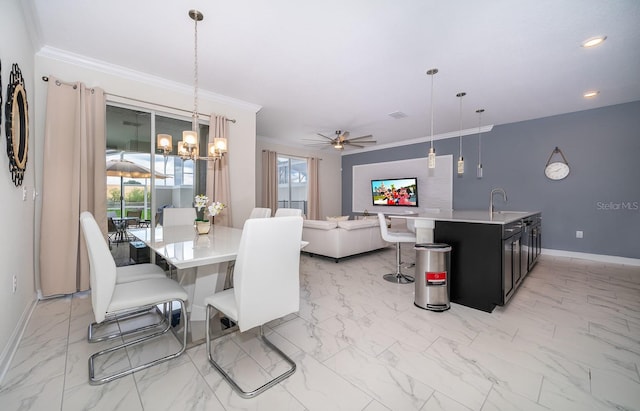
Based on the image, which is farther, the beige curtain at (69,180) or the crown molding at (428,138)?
the crown molding at (428,138)

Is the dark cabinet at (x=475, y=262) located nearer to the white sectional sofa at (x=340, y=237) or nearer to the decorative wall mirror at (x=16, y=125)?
the white sectional sofa at (x=340, y=237)

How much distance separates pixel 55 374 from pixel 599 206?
23.1 ft

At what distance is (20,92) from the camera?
6.70 feet

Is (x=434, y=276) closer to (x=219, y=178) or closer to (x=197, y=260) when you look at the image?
(x=197, y=260)

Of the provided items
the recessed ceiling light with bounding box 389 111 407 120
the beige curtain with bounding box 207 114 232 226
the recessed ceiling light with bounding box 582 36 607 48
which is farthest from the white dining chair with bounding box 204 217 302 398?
the recessed ceiling light with bounding box 389 111 407 120

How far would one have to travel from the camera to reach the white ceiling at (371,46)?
7.23 feet

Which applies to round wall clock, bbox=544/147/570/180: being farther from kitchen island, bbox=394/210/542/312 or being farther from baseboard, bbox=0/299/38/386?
baseboard, bbox=0/299/38/386

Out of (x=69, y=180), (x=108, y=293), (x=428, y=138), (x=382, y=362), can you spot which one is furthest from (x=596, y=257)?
(x=69, y=180)

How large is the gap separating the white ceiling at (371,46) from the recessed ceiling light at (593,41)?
6 centimetres

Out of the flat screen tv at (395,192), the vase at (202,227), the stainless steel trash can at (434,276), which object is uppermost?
the flat screen tv at (395,192)

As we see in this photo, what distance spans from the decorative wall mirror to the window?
18.9ft

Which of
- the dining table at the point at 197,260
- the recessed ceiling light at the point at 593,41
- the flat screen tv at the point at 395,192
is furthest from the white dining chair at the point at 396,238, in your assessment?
the flat screen tv at the point at 395,192

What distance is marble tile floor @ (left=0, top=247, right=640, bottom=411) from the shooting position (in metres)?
1.41

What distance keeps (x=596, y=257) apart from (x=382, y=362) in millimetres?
5105
